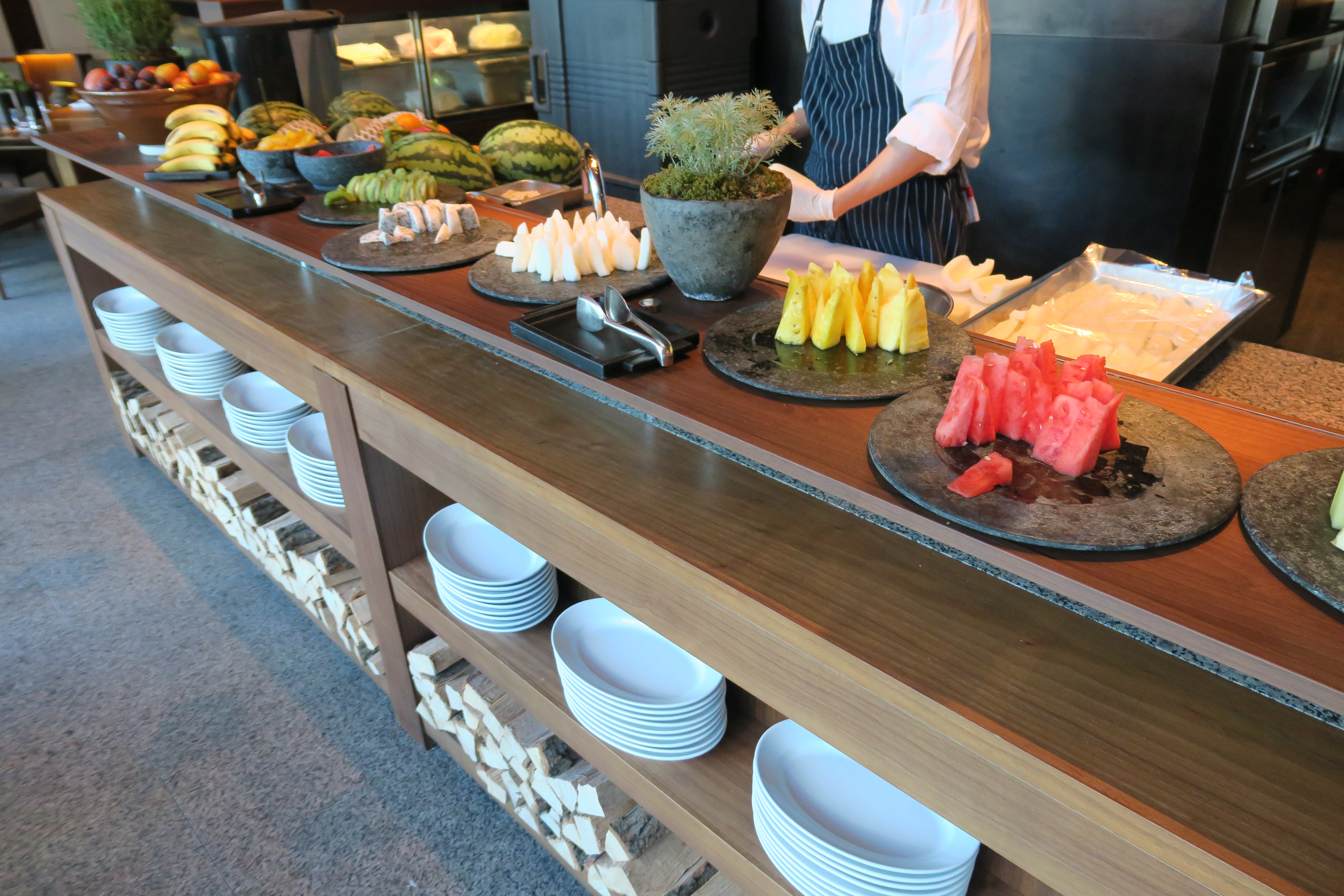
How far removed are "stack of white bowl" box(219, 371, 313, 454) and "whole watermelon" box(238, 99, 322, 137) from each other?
0.63 m

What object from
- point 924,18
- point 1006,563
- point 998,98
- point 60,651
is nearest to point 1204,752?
point 1006,563

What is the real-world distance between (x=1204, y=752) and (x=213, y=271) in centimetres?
176

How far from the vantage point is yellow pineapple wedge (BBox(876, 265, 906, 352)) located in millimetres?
1021

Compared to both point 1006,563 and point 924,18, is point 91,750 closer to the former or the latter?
point 1006,563

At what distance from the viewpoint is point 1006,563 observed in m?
0.71

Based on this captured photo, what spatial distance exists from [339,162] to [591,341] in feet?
3.30

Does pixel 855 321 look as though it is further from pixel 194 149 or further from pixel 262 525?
pixel 194 149

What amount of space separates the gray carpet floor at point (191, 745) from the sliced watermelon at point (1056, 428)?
114cm

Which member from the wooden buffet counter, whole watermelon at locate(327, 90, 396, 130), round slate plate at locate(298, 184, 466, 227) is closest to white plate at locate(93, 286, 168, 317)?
whole watermelon at locate(327, 90, 396, 130)

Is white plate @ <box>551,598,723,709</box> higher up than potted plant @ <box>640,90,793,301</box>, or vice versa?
potted plant @ <box>640,90,793,301</box>

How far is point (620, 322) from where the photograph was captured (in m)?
1.12

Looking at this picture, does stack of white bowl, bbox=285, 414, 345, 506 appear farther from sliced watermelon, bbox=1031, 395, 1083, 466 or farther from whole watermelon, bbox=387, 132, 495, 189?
sliced watermelon, bbox=1031, 395, 1083, 466

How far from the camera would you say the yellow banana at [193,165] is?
80.0 inches

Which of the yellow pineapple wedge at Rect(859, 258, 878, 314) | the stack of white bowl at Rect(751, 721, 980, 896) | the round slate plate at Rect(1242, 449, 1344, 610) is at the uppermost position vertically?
the yellow pineapple wedge at Rect(859, 258, 878, 314)
